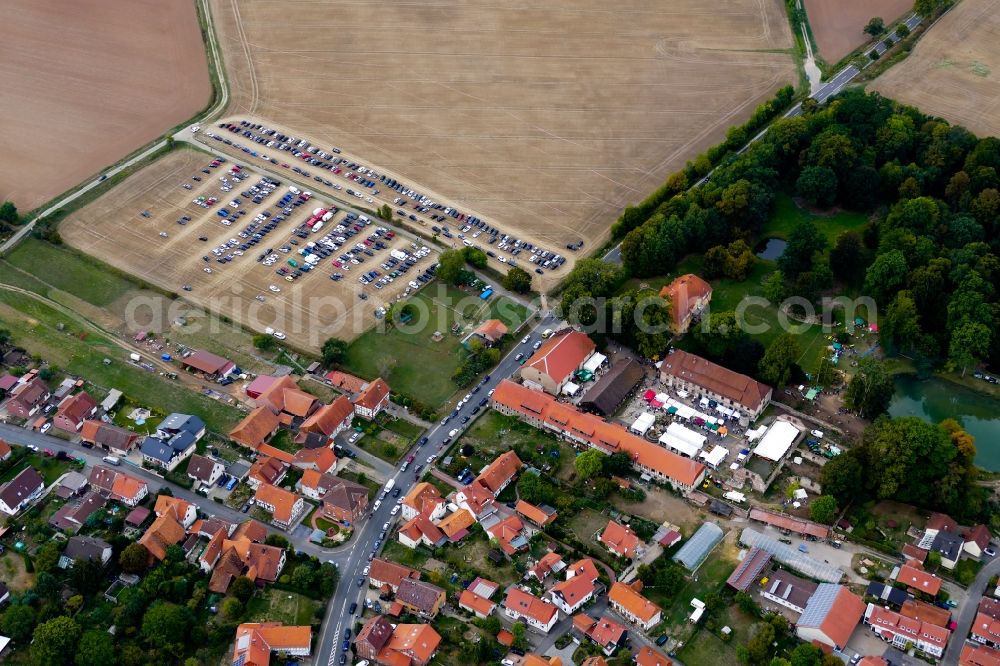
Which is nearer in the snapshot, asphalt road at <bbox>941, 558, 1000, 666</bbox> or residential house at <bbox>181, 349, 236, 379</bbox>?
asphalt road at <bbox>941, 558, 1000, 666</bbox>

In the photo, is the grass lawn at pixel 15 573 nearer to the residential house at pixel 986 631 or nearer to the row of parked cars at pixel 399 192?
the row of parked cars at pixel 399 192

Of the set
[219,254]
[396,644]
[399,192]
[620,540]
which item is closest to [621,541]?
[620,540]

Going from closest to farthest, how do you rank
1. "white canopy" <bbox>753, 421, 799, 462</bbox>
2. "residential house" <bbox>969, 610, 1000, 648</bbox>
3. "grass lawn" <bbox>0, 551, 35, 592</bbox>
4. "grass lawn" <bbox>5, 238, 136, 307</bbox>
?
"residential house" <bbox>969, 610, 1000, 648</bbox> < "grass lawn" <bbox>0, 551, 35, 592</bbox> < "white canopy" <bbox>753, 421, 799, 462</bbox> < "grass lawn" <bbox>5, 238, 136, 307</bbox>

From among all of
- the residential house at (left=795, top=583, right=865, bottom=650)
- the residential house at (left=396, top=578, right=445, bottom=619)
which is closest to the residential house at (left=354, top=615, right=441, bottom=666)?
the residential house at (left=396, top=578, right=445, bottom=619)

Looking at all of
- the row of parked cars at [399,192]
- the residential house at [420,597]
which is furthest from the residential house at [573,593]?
the row of parked cars at [399,192]

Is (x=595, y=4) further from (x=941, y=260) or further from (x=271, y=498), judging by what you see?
(x=271, y=498)

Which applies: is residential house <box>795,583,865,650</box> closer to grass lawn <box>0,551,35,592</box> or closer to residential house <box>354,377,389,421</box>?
residential house <box>354,377,389,421</box>

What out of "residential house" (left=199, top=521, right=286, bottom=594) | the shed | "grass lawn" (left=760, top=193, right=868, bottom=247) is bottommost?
"grass lawn" (left=760, top=193, right=868, bottom=247)

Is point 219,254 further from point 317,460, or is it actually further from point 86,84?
point 86,84

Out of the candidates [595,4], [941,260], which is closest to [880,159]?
[941,260]
